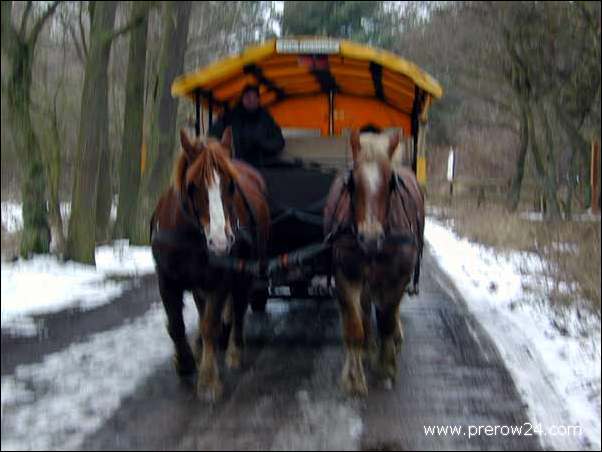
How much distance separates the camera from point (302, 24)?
37.2 meters

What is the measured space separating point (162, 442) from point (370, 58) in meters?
4.68

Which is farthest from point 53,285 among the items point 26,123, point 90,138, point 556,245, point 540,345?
point 556,245

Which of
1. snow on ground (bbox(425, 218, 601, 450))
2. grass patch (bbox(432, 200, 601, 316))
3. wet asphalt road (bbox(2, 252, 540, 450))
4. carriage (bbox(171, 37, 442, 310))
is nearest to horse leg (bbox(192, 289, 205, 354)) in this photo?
wet asphalt road (bbox(2, 252, 540, 450))

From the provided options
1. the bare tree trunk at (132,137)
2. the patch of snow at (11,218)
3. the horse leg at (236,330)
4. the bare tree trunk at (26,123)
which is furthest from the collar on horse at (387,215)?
the patch of snow at (11,218)

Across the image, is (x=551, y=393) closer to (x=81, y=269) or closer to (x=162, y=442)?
(x=162, y=442)

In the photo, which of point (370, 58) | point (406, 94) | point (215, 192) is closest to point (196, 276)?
point (215, 192)

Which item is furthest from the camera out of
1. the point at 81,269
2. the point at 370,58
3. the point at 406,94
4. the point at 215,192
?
the point at 81,269

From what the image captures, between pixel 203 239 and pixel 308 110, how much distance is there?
211 inches

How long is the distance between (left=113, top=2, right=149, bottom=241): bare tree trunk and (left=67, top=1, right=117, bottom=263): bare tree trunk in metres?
2.86

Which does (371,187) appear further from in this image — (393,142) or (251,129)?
(251,129)

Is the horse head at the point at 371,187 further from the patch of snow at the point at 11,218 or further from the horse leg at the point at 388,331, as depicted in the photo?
the patch of snow at the point at 11,218

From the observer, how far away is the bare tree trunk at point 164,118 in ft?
56.3

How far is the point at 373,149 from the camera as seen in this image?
6422 millimetres
